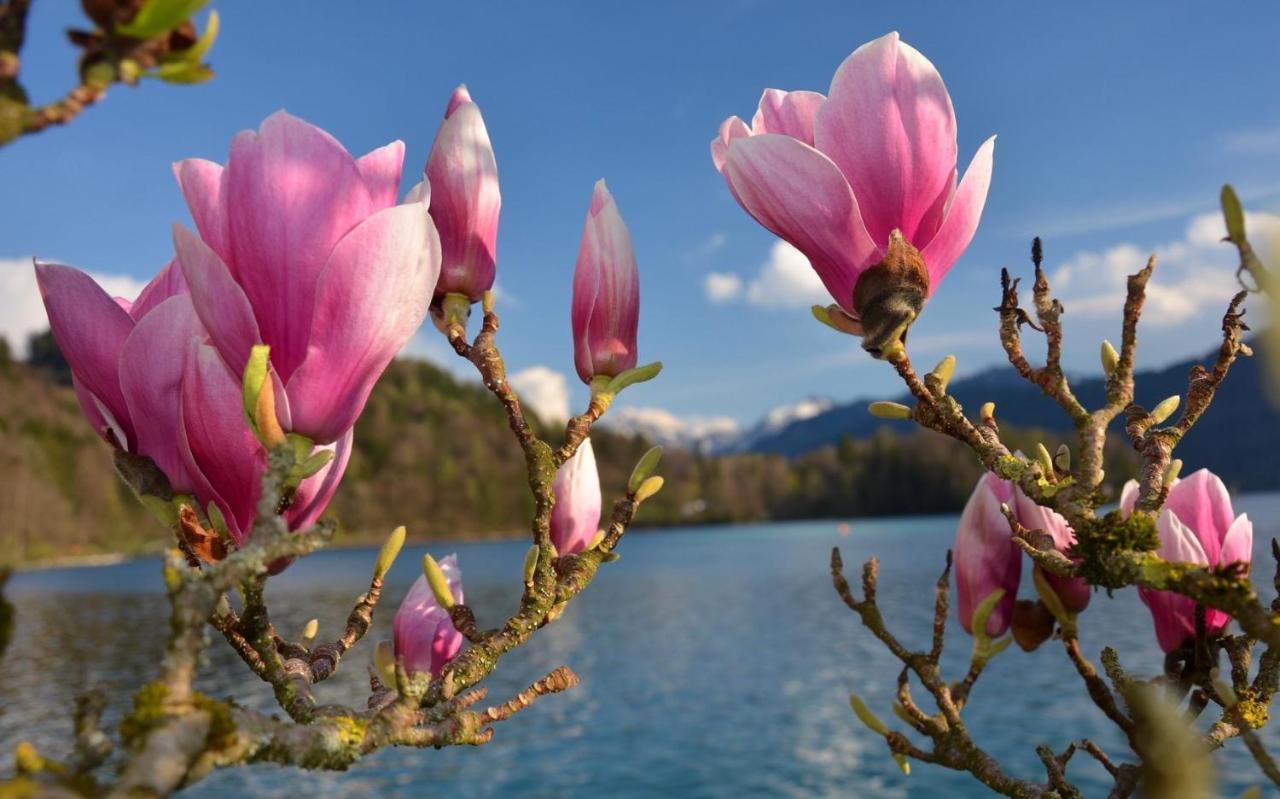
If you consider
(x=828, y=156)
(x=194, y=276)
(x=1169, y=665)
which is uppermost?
(x=828, y=156)

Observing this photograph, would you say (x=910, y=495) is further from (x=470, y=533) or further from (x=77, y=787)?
(x=77, y=787)

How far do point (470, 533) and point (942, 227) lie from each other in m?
136

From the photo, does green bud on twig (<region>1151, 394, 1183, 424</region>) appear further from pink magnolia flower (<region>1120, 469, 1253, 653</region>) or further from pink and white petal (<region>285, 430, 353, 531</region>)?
pink and white petal (<region>285, 430, 353, 531</region>)

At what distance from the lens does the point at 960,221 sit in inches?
37.3

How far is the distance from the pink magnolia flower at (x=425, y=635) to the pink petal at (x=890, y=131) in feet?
2.01

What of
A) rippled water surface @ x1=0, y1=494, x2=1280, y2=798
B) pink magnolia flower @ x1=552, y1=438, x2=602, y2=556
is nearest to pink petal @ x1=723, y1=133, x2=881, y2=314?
pink magnolia flower @ x1=552, y1=438, x2=602, y2=556

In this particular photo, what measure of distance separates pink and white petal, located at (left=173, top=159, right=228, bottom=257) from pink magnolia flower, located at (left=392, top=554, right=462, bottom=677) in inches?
18.1

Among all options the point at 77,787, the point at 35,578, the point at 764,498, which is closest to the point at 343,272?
the point at 77,787

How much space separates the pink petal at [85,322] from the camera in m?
0.86

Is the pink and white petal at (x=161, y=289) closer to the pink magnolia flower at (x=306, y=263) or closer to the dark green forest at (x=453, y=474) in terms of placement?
the pink magnolia flower at (x=306, y=263)

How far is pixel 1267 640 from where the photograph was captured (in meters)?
0.64

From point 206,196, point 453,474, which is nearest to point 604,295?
point 206,196

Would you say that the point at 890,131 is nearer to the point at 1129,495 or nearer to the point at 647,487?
the point at 647,487

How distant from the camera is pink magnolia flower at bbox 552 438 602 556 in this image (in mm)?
1142
